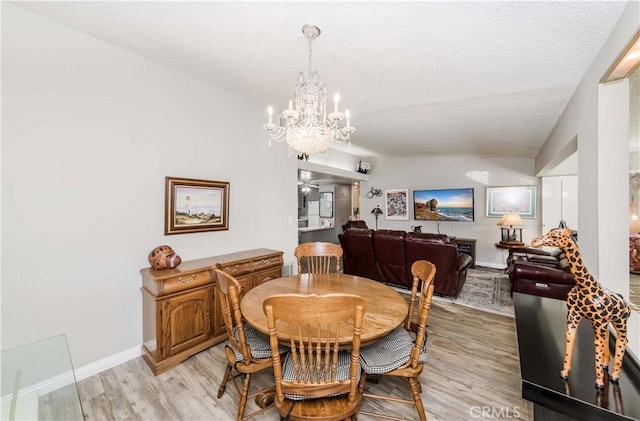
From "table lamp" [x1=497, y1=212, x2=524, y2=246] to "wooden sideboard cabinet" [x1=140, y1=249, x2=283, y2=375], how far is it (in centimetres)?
549

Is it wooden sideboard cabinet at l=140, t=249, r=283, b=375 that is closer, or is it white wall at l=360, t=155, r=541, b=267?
wooden sideboard cabinet at l=140, t=249, r=283, b=375

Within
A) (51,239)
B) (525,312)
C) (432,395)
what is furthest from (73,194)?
(525,312)

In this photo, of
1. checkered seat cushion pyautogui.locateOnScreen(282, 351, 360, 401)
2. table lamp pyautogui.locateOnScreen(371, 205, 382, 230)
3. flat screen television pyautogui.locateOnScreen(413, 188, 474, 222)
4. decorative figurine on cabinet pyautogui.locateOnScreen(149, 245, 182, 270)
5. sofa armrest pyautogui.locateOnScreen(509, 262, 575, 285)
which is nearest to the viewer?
checkered seat cushion pyautogui.locateOnScreen(282, 351, 360, 401)

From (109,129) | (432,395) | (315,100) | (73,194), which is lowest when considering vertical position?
(432,395)

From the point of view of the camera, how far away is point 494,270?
570cm

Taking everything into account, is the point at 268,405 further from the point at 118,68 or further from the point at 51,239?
the point at 118,68

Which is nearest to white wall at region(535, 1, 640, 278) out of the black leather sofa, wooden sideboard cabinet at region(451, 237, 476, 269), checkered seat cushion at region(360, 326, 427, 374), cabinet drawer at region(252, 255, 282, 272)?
checkered seat cushion at region(360, 326, 427, 374)

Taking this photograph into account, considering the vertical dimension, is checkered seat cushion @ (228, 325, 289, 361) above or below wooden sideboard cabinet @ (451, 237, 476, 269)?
below

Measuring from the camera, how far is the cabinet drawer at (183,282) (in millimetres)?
2211

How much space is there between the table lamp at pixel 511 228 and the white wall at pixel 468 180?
0.20 meters

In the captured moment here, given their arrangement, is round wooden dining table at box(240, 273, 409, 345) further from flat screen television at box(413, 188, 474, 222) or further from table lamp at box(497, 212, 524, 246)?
flat screen television at box(413, 188, 474, 222)

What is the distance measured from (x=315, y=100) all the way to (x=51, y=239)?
92.3 inches

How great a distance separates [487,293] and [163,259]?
4.61 meters

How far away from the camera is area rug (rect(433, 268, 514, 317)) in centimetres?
359
